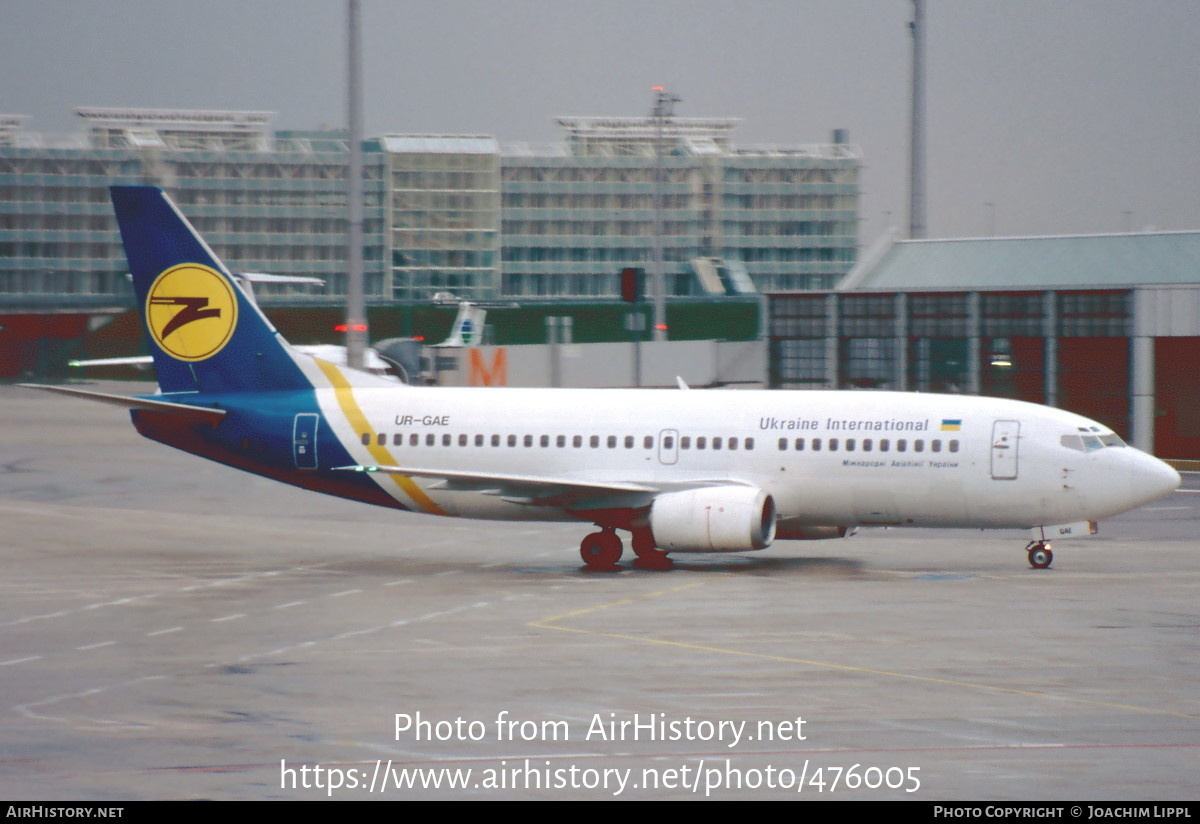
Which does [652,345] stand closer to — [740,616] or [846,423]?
[846,423]

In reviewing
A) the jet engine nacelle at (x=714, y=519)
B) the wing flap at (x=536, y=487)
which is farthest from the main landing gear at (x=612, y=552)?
the jet engine nacelle at (x=714, y=519)

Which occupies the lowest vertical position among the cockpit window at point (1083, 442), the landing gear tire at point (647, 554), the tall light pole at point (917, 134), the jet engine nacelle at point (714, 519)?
the landing gear tire at point (647, 554)

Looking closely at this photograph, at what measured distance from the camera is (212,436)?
3547cm

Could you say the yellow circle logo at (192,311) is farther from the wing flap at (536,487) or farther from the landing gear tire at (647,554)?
the landing gear tire at (647,554)

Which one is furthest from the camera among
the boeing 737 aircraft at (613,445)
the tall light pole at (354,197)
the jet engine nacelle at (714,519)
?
the tall light pole at (354,197)

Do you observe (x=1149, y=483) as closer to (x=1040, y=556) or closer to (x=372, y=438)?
(x=1040, y=556)

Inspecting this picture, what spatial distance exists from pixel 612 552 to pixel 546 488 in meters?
1.97

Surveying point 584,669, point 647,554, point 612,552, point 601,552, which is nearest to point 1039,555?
point 647,554

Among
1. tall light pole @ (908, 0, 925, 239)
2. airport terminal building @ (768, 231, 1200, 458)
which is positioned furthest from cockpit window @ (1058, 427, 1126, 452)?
tall light pole @ (908, 0, 925, 239)

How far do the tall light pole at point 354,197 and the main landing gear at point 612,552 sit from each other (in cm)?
1205

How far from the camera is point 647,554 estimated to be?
110 ft

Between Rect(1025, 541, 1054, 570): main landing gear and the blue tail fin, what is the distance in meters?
15.9

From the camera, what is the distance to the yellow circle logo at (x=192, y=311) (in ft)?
118

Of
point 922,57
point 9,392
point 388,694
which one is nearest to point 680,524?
point 388,694
